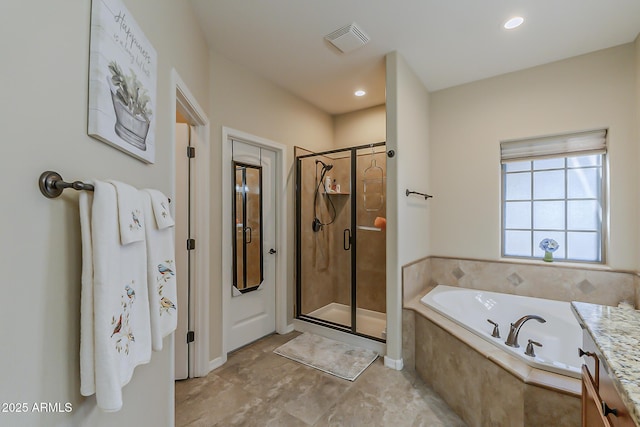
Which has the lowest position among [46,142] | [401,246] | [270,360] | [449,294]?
[270,360]

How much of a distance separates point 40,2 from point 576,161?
3.62 meters

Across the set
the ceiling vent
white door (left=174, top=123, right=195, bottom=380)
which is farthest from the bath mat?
the ceiling vent

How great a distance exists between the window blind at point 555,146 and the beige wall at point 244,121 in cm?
220

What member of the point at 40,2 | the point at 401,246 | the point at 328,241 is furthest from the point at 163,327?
the point at 328,241

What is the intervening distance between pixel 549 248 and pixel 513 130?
120cm

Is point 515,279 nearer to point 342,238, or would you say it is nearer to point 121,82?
point 342,238

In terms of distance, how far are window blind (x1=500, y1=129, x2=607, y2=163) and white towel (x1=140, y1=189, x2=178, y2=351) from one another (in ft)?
10.2

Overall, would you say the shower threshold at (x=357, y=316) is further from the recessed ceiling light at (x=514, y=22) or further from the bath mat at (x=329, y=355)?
the recessed ceiling light at (x=514, y=22)

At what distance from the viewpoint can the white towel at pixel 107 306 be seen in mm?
725

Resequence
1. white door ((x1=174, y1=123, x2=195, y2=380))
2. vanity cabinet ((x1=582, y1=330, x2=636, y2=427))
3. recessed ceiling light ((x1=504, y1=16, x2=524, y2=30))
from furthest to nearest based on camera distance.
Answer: white door ((x1=174, y1=123, x2=195, y2=380)) → recessed ceiling light ((x1=504, y1=16, x2=524, y2=30)) → vanity cabinet ((x1=582, y1=330, x2=636, y2=427))

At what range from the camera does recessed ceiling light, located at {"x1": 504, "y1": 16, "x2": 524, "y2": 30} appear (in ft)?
6.52

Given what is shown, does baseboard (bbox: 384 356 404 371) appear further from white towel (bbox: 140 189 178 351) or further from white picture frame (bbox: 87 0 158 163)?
white picture frame (bbox: 87 0 158 163)

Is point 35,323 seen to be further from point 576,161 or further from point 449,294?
point 576,161

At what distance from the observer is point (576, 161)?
256 centimetres
